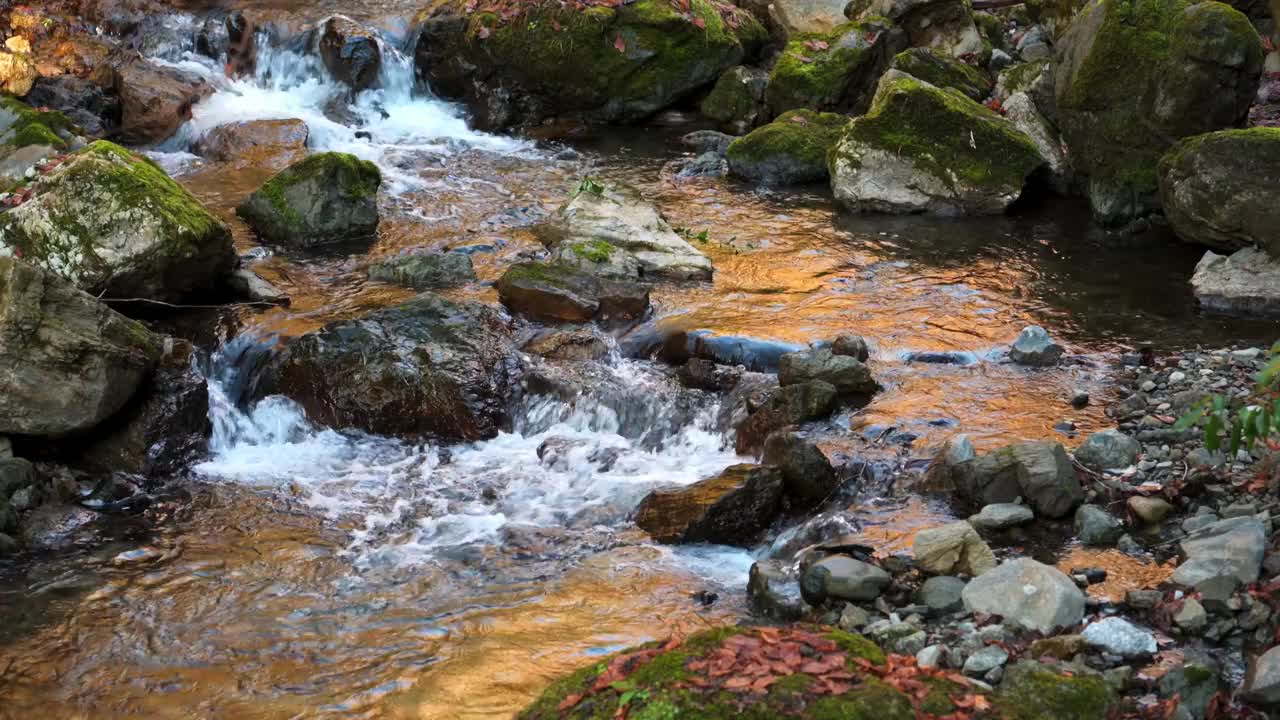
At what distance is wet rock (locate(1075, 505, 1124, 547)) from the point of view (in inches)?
246

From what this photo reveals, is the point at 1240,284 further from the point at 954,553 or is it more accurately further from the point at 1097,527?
the point at 954,553

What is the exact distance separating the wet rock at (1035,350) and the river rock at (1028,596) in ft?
11.9

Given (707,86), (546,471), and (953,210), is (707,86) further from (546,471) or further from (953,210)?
(546,471)

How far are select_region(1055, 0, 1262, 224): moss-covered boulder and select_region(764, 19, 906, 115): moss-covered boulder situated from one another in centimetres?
354

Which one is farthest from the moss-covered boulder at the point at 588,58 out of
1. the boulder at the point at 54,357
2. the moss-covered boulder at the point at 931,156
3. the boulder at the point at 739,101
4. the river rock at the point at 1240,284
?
the boulder at the point at 54,357

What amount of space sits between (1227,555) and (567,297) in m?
5.91

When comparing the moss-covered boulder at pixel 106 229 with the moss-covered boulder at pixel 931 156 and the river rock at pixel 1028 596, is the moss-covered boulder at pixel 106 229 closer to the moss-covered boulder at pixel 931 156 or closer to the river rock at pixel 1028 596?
the river rock at pixel 1028 596

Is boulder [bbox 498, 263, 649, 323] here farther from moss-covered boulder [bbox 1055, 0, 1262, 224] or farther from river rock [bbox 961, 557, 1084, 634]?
moss-covered boulder [bbox 1055, 0, 1262, 224]

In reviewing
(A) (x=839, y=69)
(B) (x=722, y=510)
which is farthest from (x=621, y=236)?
(A) (x=839, y=69)

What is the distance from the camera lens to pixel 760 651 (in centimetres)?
428

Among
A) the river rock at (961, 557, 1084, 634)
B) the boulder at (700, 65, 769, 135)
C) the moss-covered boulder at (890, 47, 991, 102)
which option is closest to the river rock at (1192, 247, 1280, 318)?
the moss-covered boulder at (890, 47, 991, 102)

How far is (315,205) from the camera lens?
470 inches

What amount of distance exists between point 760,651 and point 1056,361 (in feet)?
18.2

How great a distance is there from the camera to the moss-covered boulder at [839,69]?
51.6 feet
